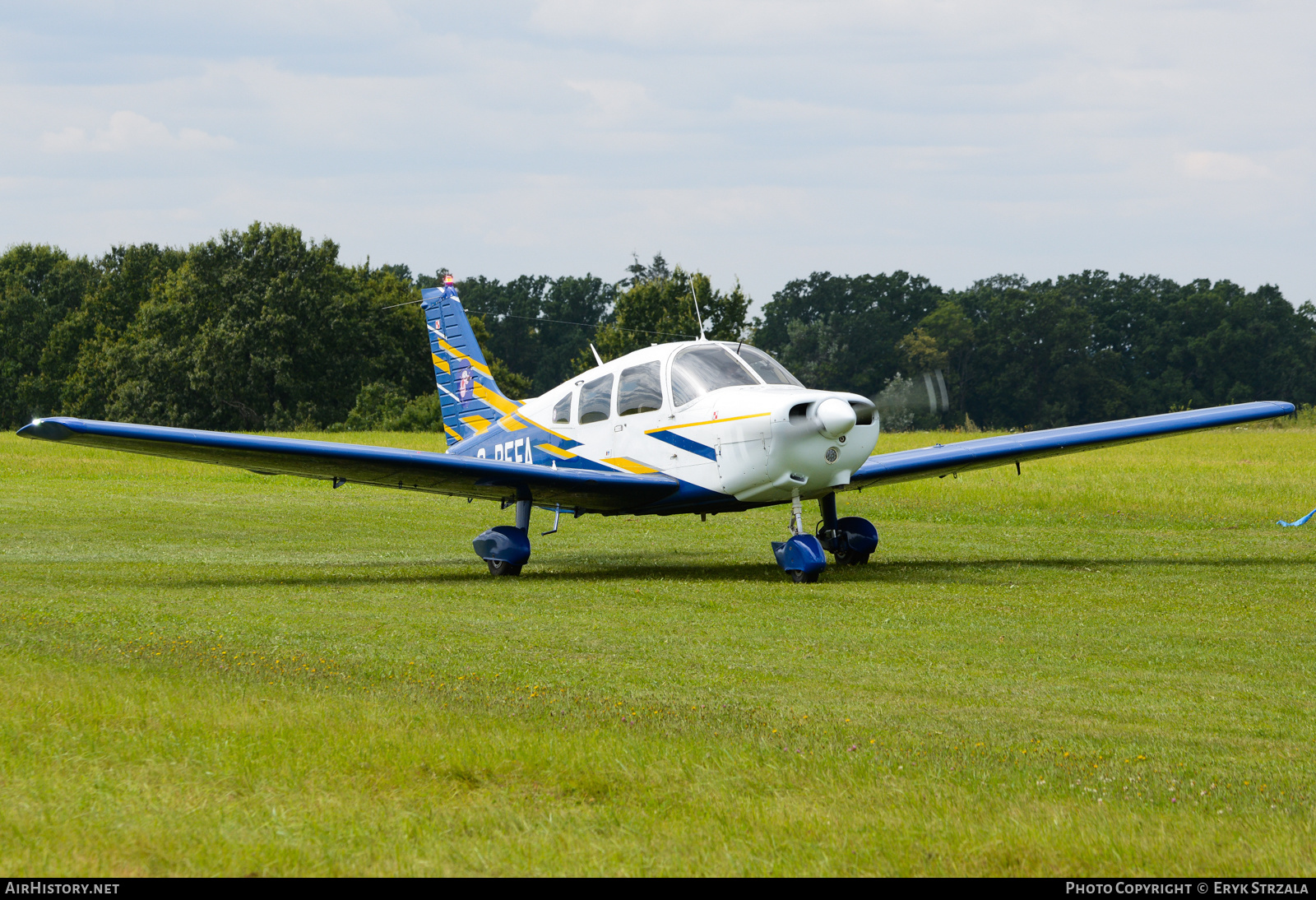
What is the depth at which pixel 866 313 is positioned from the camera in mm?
101562

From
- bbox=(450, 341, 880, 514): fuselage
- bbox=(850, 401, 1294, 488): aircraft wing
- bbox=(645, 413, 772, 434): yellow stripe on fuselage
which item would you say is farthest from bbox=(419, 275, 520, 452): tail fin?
bbox=(850, 401, 1294, 488): aircraft wing

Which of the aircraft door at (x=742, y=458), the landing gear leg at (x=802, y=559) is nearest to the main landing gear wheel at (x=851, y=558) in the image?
the landing gear leg at (x=802, y=559)

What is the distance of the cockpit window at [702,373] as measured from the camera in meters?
15.4

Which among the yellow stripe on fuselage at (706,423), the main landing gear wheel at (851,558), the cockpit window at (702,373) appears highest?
the cockpit window at (702,373)

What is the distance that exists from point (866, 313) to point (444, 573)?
289 ft

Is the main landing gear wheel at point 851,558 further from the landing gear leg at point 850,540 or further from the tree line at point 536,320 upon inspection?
the tree line at point 536,320

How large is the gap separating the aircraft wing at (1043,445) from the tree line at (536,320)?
4932 centimetres

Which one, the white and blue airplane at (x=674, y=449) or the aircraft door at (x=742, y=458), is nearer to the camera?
the white and blue airplane at (x=674, y=449)

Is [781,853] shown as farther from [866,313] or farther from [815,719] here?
[866,313]

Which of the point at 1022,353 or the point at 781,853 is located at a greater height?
the point at 1022,353

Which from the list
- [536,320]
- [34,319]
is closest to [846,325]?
[536,320]

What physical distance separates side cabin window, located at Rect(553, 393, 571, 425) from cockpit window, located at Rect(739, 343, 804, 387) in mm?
2519

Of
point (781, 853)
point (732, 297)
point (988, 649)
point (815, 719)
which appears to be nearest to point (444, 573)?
point (988, 649)

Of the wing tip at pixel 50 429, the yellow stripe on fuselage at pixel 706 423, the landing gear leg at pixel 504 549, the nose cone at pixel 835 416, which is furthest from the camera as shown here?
the landing gear leg at pixel 504 549
